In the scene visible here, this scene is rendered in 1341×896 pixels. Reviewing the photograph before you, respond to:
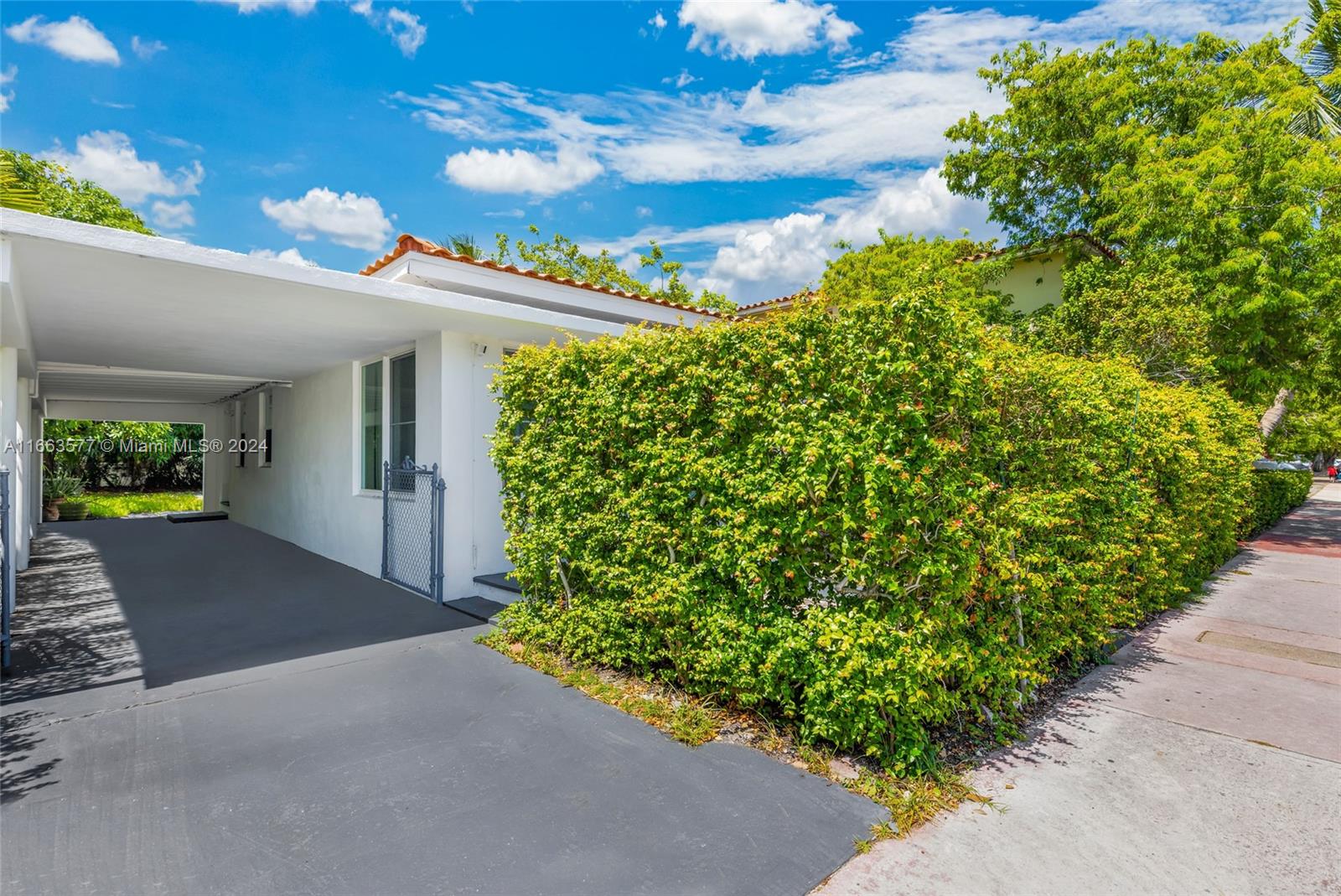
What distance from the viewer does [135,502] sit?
69.1ft

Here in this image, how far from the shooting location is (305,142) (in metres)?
13.2

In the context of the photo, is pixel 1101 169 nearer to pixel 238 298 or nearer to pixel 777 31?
pixel 777 31

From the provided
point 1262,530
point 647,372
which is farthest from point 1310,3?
point 647,372

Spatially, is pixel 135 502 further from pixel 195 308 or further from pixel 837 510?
pixel 837 510

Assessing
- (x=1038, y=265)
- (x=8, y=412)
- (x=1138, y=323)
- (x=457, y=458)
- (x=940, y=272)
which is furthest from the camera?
(x=1038, y=265)

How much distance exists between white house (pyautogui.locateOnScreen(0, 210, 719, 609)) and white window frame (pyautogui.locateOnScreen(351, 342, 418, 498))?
24 mm

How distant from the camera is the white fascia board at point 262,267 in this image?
12.5 ft

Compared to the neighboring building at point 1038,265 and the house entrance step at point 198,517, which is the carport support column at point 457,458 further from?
the house entrance step at point 198,517

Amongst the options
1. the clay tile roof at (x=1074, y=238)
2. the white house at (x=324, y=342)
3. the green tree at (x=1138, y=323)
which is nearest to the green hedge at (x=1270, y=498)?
the green tree at (x=1138, y=323)

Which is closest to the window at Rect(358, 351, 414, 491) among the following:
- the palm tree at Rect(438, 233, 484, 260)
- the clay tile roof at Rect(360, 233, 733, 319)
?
the clay tile roof at Rect(360, 233, 733, 319)

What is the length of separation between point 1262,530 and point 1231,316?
6.09 meters

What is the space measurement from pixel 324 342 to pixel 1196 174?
12.6m

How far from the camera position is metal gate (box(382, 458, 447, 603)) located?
6812 mm

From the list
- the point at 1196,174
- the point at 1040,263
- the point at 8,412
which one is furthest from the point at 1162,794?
the point at 1040,263
